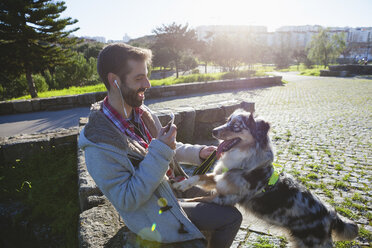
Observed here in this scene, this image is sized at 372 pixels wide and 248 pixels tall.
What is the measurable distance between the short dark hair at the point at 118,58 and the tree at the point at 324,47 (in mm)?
48076

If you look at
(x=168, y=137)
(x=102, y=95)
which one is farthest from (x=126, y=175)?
(x=102, y=95)

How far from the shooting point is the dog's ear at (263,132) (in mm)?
2649

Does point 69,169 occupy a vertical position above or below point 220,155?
below

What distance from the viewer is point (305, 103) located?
12047 millimetres

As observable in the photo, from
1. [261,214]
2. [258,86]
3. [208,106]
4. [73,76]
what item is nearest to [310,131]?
[208,106]

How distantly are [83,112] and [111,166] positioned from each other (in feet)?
31.9

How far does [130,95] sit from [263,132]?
5.24ft

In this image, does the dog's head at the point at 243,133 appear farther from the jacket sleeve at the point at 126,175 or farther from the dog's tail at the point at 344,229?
the jacket sleeve at the point at 126,175

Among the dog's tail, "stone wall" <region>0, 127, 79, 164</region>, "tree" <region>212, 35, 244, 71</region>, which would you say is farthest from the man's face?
"tree" <region>212, 35, 244, 71</region>

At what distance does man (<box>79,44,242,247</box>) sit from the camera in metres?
1.67

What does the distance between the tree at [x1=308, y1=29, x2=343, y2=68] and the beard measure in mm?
48040

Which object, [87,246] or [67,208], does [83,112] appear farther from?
[87,246]

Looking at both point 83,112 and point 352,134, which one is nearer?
point 352,134

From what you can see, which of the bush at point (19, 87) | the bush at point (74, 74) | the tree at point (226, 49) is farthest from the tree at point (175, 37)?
the bush at point (19, 87)
